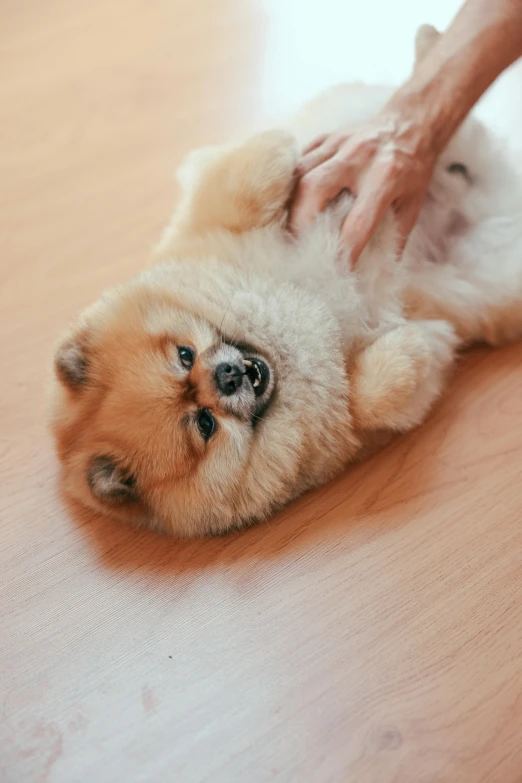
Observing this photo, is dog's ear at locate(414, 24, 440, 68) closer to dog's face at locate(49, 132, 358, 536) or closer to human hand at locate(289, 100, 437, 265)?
human hand at locate(289, 100, 437, 265)

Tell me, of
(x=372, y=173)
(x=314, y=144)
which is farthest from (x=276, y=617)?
(x=314, y=144)

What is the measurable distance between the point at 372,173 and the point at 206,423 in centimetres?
77

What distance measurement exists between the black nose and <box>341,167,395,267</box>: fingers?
1.44 feet

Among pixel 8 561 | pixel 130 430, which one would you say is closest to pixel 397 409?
pixel 130 430

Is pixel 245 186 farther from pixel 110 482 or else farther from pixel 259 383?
pixel 110 482

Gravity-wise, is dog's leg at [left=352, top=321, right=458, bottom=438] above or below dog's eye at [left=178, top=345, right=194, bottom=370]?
below

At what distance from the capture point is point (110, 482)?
1.46 metres

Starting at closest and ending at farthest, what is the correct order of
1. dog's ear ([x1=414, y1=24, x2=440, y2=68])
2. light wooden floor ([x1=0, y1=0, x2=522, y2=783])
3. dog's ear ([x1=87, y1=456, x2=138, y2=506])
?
1. light wooden floor ([x1=0, y1=0, x2=522, y2=783])
2. dog's ear ([x1=87, y1=456, x2=138, y2=506])
3. dog's ear ([x1=414, y1=24, x2=440, y2=68])

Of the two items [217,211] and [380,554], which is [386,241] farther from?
[380,554]

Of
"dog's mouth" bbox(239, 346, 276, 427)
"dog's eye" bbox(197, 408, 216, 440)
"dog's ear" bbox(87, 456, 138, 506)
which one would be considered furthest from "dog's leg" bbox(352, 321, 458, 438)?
"dog's ear" bbox(87, 456, 138, 506)

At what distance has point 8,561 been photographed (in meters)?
1.56

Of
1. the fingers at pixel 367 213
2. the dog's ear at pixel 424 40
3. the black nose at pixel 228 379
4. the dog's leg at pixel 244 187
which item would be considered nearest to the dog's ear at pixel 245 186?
the dog's leg at pixel 244 187

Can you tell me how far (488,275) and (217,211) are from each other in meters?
0.75

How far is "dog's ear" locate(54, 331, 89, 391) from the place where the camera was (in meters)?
1.54
